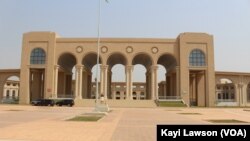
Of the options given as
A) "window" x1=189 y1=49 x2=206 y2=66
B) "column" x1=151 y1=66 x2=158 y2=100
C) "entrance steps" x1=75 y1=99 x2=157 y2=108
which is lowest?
"entrance steps" x1=75 y1=99 x2=157 y2=108

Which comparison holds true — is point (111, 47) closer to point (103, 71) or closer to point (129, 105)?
point (103, 71)

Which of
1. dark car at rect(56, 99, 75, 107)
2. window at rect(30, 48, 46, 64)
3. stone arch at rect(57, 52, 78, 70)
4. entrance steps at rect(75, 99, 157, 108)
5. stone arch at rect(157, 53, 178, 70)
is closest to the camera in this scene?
dark car at rect(56, 99, 75, 107)

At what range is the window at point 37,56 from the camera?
2596 inches

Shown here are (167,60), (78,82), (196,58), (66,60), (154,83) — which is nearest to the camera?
(196,58)

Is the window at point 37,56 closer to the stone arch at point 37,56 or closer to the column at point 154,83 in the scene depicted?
the stone arch at point 37,56

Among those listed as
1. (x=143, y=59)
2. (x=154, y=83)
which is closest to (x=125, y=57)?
(x=154, y=83)

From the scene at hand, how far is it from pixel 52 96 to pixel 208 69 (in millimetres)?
33233

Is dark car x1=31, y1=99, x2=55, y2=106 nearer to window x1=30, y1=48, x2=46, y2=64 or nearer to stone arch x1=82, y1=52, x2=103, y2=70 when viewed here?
window x1=30, y1=48, x2=46, y2=64

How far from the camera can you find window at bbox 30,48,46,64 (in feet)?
216

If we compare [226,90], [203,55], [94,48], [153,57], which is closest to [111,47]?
[94,48]

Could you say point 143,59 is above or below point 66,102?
above

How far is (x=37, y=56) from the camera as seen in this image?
66.1 m

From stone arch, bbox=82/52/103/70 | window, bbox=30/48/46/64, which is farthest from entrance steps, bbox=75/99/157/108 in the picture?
window, bbox=30/48/46/64

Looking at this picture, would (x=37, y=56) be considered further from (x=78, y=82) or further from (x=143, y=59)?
(x=143, y=59)
